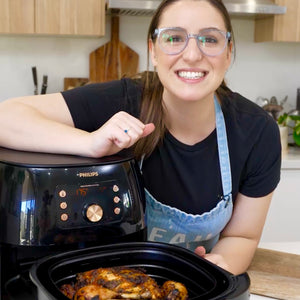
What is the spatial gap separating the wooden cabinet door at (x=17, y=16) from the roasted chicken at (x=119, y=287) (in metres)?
2.01

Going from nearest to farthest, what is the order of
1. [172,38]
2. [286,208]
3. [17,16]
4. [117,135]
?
[117,135] < [172,38] < [17,16] < [286,208]

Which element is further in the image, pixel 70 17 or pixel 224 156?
pixel 70 17

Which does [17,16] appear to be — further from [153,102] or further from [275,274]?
[275,274]

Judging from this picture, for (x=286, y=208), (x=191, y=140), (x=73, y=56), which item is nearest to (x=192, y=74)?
(x=191, y=140)

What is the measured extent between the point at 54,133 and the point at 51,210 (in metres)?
0.23

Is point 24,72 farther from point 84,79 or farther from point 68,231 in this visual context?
point 68,231

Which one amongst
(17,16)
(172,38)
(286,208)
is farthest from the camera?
(286,208)

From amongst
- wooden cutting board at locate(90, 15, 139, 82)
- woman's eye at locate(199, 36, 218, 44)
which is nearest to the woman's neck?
woman's eye at locate(199, 36, 218, 44)

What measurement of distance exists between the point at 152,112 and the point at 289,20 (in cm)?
181

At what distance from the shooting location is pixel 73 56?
2.89 m

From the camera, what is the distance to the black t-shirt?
1.18 metres

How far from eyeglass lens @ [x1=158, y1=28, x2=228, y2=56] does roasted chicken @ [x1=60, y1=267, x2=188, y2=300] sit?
1.44ft

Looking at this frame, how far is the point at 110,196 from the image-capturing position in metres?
0.79

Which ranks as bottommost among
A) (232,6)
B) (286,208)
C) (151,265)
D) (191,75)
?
(286,208)
